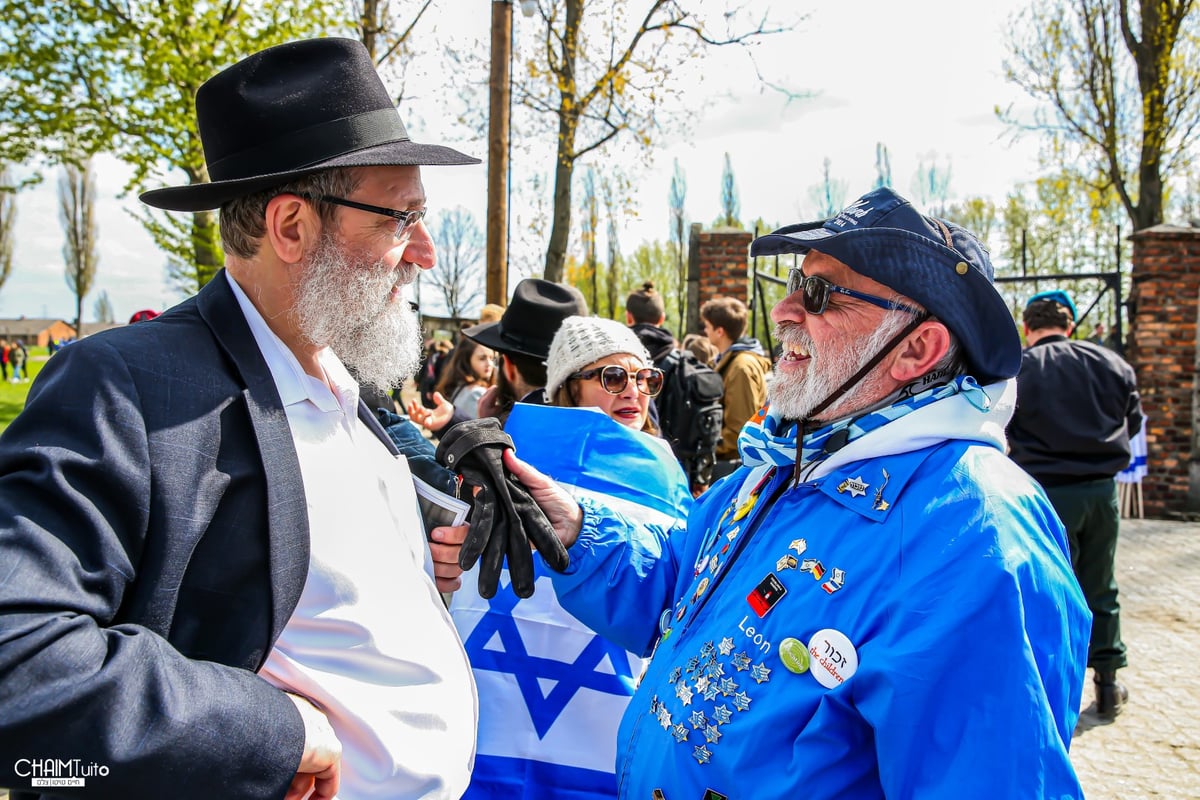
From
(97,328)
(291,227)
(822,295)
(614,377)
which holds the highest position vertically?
(97,328)

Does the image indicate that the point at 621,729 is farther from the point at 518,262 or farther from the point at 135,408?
the point at 518,262

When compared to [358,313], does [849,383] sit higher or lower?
lower

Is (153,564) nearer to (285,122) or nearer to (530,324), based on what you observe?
(285,122)

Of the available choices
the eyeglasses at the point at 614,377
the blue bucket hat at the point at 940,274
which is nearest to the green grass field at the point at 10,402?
the eyeglasses at the point at 614,377

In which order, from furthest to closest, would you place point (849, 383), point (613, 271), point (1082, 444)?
point (613, 271)
point (1082, 444)
point (849, 383)

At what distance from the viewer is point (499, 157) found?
7816 millimetres

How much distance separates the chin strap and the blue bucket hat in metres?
0.06

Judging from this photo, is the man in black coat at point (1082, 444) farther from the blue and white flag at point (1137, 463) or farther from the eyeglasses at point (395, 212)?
the blue and white flag at point (1137, 463)

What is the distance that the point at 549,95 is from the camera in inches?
554

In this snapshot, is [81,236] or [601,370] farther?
[81,236]

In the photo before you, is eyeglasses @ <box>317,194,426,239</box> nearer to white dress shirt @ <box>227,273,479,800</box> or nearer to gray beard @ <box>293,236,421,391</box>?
gray beard @ <box>293,236,421,391</box>

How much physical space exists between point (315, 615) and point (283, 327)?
21.2 inches

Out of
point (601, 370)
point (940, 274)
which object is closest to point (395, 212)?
point (940, 274)

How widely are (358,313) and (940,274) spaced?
114 cm
